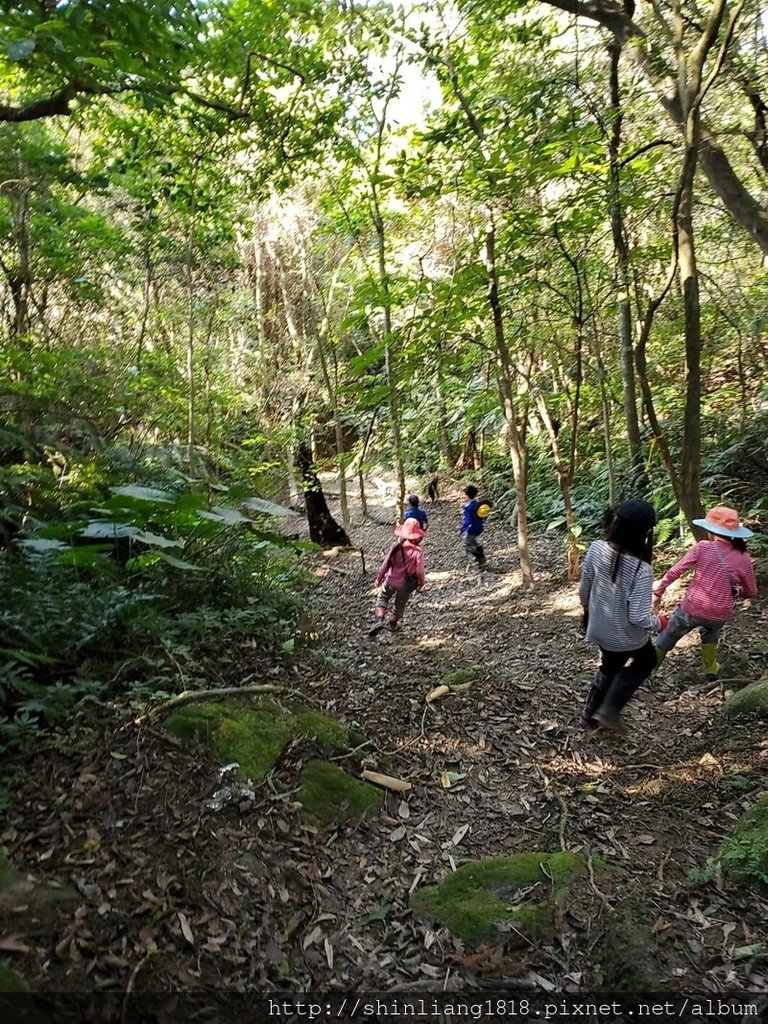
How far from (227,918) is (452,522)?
14652mm

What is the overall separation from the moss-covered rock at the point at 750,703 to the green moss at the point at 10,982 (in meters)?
4.77

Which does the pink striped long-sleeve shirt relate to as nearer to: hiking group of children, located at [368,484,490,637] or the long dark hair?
the long dark hair

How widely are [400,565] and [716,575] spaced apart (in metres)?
3.48

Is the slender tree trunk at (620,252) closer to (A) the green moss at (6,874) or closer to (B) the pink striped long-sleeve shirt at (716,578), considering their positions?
(B) the pink striped long-sleeve shirt at (716,578)

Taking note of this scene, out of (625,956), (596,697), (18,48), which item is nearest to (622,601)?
(596,697)

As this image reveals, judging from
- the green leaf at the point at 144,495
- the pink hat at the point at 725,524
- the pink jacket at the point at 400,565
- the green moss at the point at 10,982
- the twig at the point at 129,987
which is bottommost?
the twig at the point at 129,987

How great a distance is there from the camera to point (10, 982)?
1.94 m

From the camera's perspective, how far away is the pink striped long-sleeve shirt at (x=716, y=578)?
511cm

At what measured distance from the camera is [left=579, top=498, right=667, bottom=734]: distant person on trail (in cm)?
425

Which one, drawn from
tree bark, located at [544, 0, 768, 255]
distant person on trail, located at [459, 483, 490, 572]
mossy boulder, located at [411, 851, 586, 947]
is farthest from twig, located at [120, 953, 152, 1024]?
distant person on trail, located at [459, 483, 490, 572]

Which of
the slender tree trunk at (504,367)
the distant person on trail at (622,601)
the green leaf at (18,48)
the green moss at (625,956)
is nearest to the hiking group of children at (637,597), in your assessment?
the distant person on trail at (622,601)

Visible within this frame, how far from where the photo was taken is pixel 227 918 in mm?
2678

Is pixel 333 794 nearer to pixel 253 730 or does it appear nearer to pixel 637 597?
pixel 253 730

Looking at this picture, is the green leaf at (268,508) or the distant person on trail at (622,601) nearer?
the distant person on trail at (622,601)
